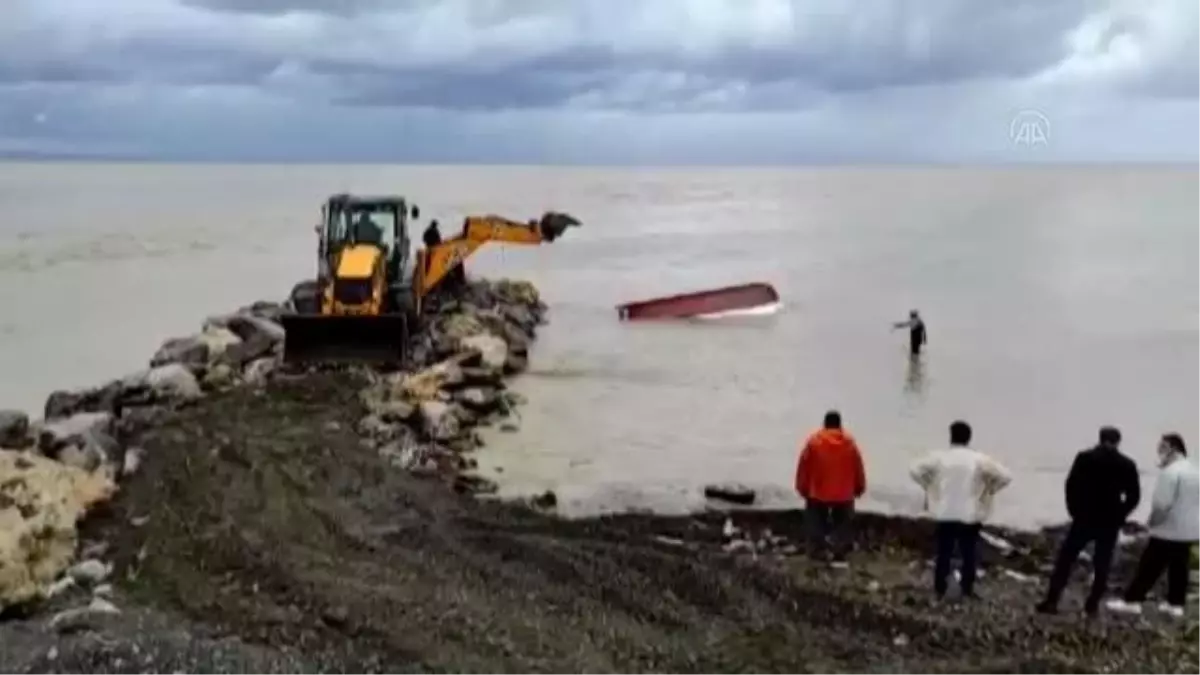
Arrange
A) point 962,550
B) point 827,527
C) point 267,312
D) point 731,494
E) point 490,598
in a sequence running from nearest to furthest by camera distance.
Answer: point 490,598 < point 962,550 < point 827,527 < point 731,494 < point 267,312

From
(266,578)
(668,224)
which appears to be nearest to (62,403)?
(266,578)

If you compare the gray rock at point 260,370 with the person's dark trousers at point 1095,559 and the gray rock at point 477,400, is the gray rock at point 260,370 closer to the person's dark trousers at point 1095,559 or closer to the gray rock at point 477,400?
the gray rock at point 477,400

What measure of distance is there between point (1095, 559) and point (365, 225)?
1455 cm

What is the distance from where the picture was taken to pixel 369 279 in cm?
2155

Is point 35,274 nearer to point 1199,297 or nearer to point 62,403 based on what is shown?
point 62,403

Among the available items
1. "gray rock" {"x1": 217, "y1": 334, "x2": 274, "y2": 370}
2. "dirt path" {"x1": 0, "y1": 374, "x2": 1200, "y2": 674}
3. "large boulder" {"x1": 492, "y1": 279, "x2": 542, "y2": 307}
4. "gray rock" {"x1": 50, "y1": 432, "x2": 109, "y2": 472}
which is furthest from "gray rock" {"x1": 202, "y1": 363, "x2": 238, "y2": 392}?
"large boulder" {"x1": 492, "y1": 279, "x2": 542, "y2": 307}

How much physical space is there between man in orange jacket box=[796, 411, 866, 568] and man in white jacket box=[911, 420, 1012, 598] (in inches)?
50.2

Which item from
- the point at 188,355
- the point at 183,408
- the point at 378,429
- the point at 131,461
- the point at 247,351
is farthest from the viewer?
the point at 247,351

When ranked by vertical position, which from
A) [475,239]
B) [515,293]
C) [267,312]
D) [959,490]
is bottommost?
[959,490]

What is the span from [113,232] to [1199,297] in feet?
204

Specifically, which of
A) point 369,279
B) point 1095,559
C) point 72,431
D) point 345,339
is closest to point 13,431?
point 72,431

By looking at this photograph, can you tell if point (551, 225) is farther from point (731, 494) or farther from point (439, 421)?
point (731, 494)

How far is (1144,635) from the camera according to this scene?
32.2ft

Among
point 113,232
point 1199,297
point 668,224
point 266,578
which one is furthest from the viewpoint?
point 668,224
